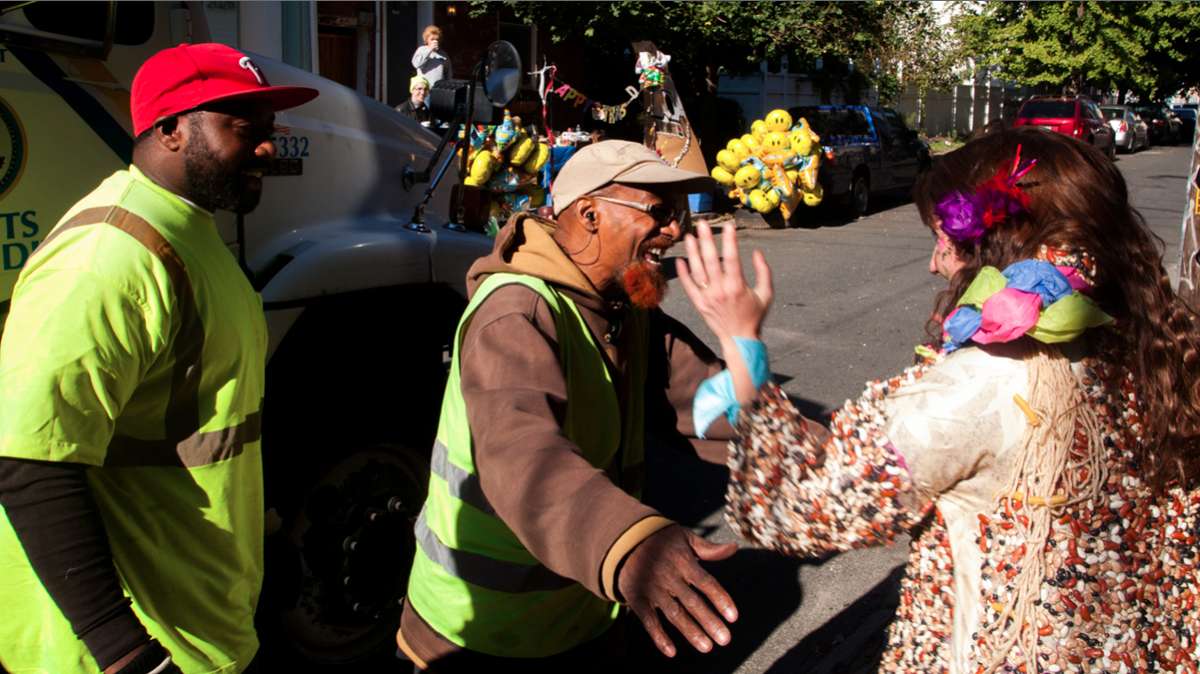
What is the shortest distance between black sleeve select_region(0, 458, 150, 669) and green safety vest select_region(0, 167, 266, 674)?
0.04 m

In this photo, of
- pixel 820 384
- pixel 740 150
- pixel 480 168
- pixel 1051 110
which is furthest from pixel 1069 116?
pixel 820 384

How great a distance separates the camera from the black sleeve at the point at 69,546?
6.15 ft

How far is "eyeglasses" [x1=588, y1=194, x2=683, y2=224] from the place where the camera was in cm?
247

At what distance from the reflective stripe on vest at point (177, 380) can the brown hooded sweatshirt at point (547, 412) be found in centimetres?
53

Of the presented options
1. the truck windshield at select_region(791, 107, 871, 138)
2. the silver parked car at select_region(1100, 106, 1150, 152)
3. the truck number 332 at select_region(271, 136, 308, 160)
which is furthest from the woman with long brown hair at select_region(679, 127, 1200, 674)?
the silver parked car at select_region(1100, 106, 1150, 152)

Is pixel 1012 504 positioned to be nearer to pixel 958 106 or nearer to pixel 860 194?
pixel 860 194

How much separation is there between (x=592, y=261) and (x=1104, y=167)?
Answer: 42.3 inches

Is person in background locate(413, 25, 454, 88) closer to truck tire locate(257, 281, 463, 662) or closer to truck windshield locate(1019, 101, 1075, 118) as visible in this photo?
truck tire locate(257, 281, 463, 662)

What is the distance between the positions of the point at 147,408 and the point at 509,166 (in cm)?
842

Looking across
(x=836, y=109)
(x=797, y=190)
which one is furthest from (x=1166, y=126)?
(x=797, y=190)

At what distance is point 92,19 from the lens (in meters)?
2.84

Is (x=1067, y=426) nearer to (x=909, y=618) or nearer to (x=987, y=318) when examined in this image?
(x=987, y=318)

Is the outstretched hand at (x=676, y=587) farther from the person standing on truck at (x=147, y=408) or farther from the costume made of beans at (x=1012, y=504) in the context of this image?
the person standing on truck at (x=147, y=408)

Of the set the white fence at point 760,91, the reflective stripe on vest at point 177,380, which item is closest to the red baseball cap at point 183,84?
the reflective stripe on vest at point 177,380
